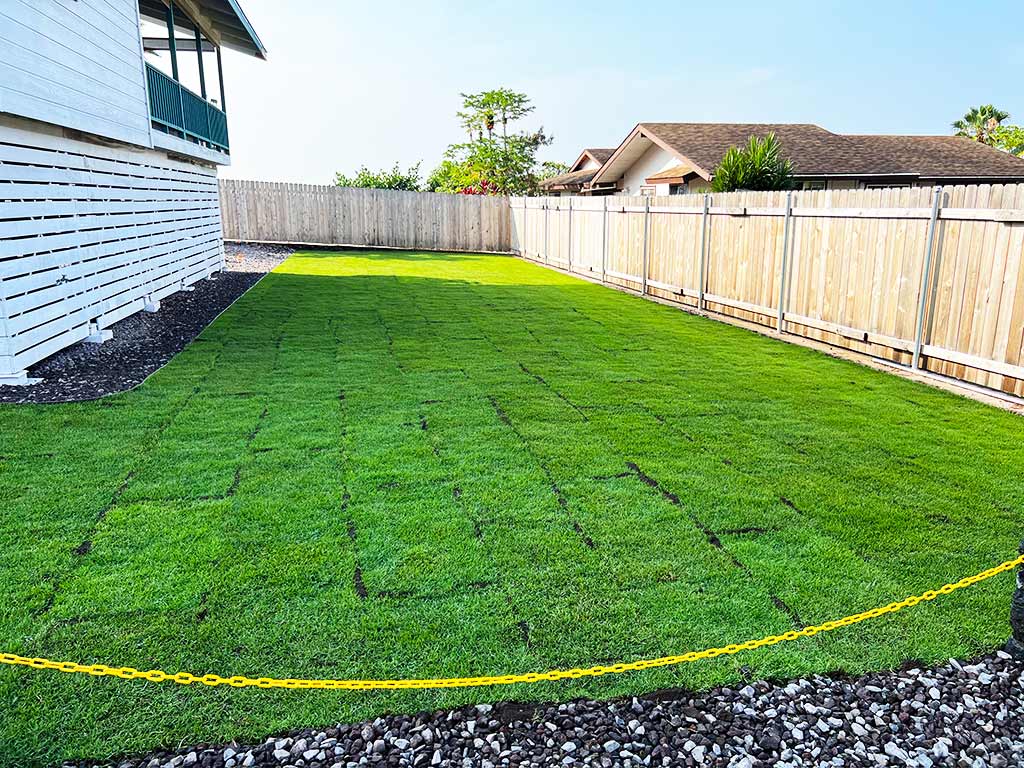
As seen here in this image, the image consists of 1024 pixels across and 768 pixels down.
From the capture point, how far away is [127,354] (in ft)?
24.7

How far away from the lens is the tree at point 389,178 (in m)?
35.9

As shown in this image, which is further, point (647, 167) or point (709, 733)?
point (647, 167)

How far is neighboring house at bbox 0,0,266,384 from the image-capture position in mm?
6363

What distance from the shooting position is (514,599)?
298 cm

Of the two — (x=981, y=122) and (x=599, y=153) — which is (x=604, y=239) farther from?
(x=981, y=122)

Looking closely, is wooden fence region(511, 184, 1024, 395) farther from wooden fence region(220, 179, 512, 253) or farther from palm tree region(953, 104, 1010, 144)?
palm tree region(953, 104, 1010, 144)

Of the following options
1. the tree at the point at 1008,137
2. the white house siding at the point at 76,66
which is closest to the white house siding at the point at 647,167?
the white house siding at the point at 76,66

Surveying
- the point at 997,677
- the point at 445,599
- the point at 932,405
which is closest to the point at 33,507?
the point at 445,599

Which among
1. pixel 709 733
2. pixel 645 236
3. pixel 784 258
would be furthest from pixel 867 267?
pixel 709 733

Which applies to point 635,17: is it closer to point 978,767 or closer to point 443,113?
point 443,113

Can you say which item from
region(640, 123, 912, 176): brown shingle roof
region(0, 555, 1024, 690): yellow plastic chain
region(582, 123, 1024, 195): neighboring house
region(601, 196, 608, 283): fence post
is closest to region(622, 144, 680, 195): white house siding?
region(582, 123, 1024, 195): neighboring house

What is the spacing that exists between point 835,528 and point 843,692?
1300 mm

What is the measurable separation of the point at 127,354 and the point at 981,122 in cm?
4049

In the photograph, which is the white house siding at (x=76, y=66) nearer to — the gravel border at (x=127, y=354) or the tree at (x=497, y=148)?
the gravel border at (x=127, y=354)
